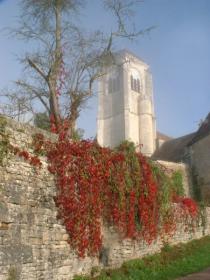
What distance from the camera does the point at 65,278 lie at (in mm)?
9008

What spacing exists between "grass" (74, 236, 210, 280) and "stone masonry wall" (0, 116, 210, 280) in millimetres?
638

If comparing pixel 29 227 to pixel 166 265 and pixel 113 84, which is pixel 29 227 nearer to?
pixel 166 265

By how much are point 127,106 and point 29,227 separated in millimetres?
51230

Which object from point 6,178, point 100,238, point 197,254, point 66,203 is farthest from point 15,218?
point 197,254

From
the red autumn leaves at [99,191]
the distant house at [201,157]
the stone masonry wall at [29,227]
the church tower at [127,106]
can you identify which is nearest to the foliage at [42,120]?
the red autumn leaves at [99,191]

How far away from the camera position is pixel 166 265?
11.4 meters

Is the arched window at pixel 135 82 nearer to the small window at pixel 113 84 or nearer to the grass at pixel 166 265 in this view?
A: the small window at pixel 113 84

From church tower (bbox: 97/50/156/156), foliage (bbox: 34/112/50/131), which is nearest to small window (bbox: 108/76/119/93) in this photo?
church tower (bbox: 97/50/156/156)

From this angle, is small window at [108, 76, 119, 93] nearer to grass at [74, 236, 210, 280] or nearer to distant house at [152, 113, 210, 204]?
distant house at [152, 113, 210, 204]

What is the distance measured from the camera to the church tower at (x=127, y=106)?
57375 millimetres

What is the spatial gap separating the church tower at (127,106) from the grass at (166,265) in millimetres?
Result: 40499

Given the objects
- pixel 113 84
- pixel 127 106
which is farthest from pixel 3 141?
pixel 113 84

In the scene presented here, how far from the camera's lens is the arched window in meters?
63.4

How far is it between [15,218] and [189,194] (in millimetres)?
16421
